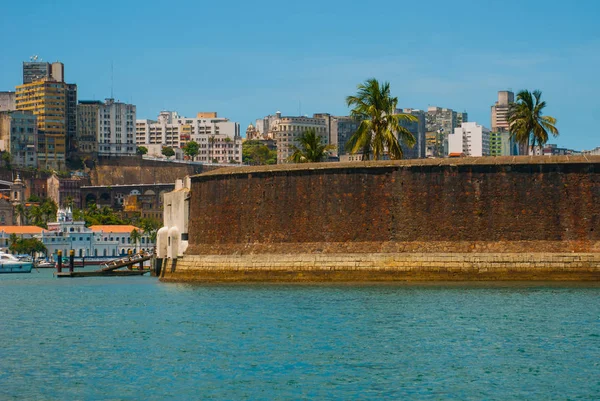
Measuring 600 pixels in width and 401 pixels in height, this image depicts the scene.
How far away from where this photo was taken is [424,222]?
5478 centimetres

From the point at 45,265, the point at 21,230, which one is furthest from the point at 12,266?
the point at 21,230

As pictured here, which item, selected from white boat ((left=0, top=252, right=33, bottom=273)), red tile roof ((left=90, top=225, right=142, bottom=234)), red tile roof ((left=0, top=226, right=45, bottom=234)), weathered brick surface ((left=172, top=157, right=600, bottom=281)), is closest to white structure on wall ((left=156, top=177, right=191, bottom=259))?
weathered brick surface ((left=172, top=157, right=600, bottom=281))

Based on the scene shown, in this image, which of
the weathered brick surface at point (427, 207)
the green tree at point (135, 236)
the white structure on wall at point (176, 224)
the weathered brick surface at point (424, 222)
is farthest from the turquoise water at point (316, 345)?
the green tree at point (135, 236)

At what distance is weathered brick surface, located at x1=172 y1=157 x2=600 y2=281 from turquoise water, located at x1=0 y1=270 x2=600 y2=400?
1.98 meters

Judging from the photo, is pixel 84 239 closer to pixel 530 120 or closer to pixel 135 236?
pixel 135 236

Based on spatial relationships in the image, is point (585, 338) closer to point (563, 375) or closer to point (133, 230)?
point (563, 375)

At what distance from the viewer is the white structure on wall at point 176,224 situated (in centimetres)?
6538

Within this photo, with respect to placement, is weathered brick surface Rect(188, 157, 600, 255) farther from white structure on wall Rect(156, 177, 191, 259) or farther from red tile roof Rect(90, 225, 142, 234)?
red tile roof Rect(90, 225, 142, 234)

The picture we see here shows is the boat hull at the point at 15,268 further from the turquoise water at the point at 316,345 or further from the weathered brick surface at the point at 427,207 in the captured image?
the turquoise water at the point at 316,345

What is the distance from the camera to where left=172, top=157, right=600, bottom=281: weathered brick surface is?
52938 mm

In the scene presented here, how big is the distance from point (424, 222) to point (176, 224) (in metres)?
16.2

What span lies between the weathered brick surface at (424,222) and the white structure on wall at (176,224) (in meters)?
5.79

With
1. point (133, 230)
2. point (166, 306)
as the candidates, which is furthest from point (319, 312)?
point (133, 230)

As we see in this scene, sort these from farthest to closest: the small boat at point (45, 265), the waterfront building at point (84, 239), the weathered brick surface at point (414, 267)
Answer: the waterfront building at point (84, 239) → the small boat at point (45, 265) → the weathered brick surface at point (414, 267)
